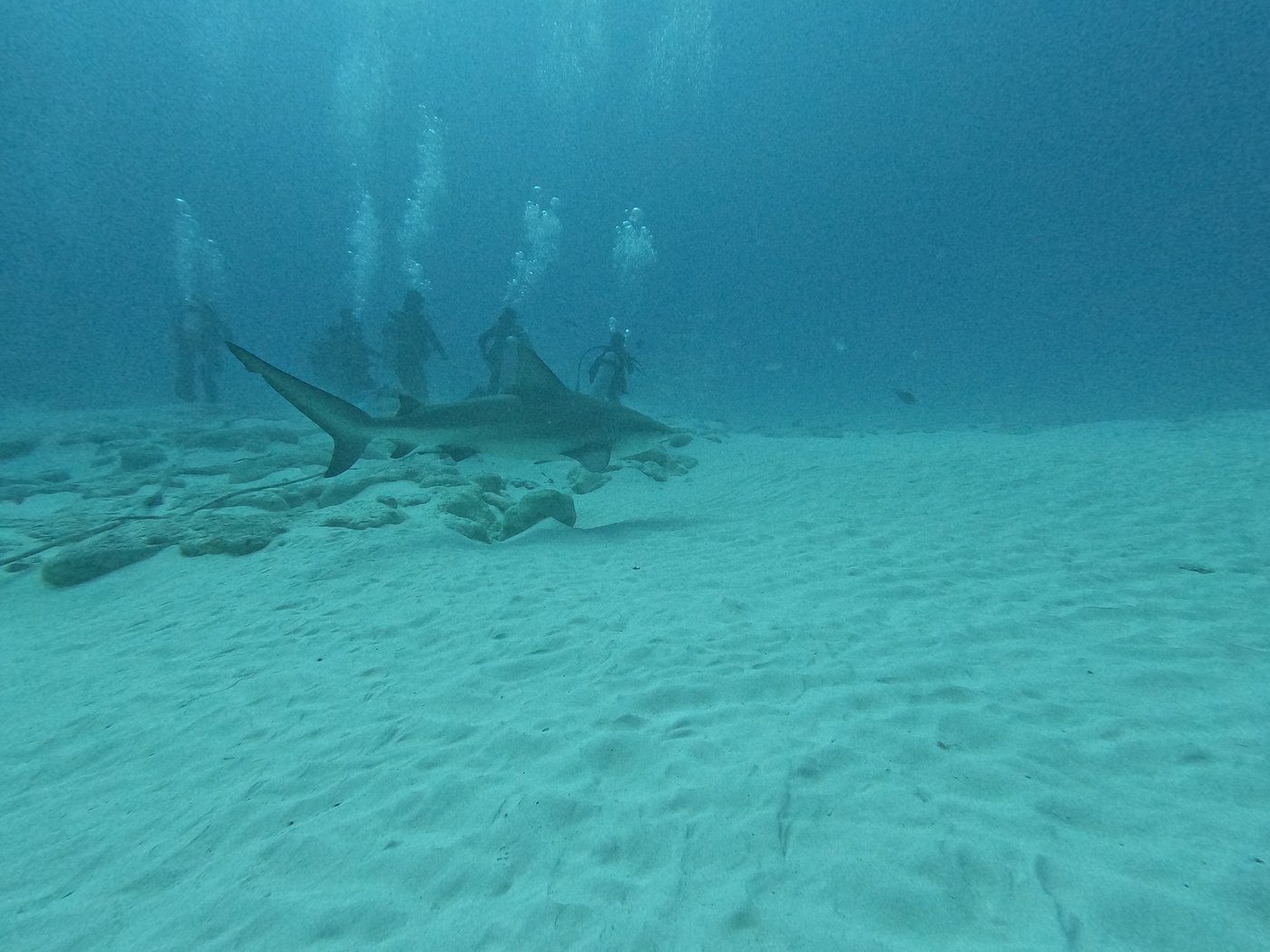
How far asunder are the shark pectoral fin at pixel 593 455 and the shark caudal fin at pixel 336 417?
2.62 meters

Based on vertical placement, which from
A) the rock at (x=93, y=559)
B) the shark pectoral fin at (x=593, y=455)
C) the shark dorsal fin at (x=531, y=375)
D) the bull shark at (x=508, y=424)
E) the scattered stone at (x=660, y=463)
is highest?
the shark dorsal fin at (x=531, y=375)

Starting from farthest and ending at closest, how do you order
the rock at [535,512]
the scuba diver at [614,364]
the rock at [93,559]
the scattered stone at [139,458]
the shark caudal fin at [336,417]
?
the scuba diver at [614,364] < the scattered stone at [139,458] < the rock at [535,512] < the shark caudal fin at [336,417] < the rock at [93,559]

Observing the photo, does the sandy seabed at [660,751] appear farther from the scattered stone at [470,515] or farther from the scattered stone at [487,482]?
the scattered stone at [487,482]

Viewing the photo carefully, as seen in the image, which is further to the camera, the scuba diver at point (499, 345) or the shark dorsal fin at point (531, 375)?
A: the scuba diver at point (499, 345)

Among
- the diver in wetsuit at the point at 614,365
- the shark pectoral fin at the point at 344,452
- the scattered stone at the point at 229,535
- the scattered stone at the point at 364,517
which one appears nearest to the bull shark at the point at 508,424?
the shark pectoral fin at the point at 344,452

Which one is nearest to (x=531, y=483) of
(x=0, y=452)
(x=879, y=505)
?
(x=879, y=505)

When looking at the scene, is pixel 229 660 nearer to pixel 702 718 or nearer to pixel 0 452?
pixel 702 718

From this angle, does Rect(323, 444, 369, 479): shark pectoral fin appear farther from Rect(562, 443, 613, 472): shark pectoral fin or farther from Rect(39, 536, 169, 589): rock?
Rect(562, 443, 613, 472): shark pectoral fin

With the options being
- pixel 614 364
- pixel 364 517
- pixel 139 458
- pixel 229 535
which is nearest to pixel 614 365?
pixel 614 364

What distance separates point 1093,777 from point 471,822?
2.81 meters

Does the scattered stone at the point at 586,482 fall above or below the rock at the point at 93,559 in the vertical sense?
above

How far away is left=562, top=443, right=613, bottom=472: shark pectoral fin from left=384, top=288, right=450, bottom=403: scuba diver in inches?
492

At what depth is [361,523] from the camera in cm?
779

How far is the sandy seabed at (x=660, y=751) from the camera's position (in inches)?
79.6
